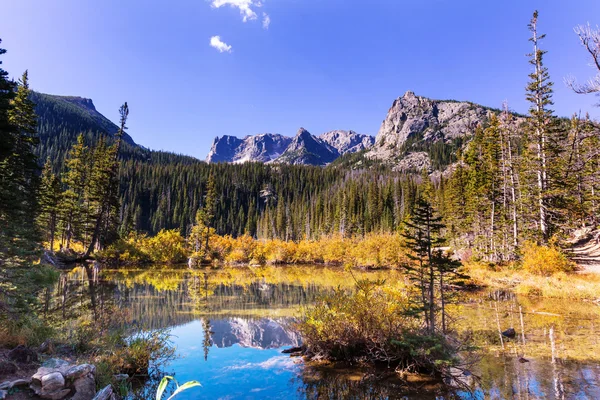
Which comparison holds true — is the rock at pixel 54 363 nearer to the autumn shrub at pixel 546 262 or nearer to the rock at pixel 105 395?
the rock at pixel 105 395

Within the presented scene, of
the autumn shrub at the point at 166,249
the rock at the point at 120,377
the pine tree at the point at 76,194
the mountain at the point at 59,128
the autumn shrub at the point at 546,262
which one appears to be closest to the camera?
the rock at the point at 120,377

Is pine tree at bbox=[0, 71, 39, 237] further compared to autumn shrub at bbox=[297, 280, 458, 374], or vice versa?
pine tree at bbox=[0, 71, 39, 237]

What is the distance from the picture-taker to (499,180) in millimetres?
35906

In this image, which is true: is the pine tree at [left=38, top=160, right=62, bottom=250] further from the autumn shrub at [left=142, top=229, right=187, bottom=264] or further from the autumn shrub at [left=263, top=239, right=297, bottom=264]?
the autumn shrub at [left=263, top=239, right=297, bottom=264]

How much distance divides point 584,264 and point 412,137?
7120 inches

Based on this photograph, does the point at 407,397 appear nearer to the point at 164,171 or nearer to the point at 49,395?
the point at 49,395

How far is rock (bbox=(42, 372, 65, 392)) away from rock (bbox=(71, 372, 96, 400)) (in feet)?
0.84

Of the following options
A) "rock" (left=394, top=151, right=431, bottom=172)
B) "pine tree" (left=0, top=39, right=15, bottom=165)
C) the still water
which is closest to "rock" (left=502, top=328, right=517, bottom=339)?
the still water

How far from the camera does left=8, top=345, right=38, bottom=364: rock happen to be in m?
6.52

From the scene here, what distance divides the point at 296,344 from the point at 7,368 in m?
8.15

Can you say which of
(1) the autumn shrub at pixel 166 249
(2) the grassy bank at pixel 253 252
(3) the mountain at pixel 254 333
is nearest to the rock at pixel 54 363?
(3) the mountain at pixel 254 333

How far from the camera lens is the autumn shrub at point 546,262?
2197 centimetres

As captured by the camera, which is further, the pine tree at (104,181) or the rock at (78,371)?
the pine tree at (104,181)

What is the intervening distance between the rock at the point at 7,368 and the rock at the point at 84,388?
1271 mm
